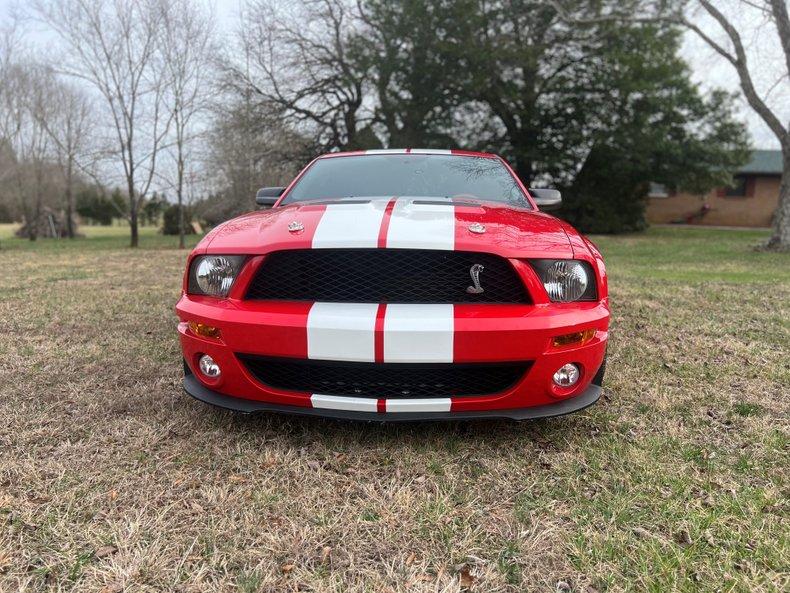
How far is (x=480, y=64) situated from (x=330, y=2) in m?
6.01

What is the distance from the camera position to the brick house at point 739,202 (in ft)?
78.8

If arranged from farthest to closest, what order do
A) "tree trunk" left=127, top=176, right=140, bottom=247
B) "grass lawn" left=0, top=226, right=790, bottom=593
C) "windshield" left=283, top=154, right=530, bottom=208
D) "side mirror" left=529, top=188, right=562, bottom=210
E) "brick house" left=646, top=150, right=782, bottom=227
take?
"brick house" left=646, top=150, right=782, bottom=227 < "tree trunk" left=127, top=176, right=140, bottom=247 < "side mirror" left=529, top=188, right=562, bottom=210 < "windshield" left=283, top=154, right=530, bottom=208 < "grass lawn" left=0, top=226, right=790, bottom=593

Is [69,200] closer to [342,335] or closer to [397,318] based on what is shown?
[342,335]

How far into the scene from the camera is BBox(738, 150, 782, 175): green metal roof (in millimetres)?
23703

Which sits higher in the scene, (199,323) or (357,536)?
(199,323)

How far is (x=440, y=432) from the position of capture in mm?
2219

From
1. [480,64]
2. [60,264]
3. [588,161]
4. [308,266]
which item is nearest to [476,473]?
[308,266]

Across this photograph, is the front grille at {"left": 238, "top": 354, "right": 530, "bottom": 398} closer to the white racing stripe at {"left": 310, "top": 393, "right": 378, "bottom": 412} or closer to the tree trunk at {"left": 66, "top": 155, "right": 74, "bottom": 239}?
the white racing stripe at {"left": 310, "top": 393, "right": 378, "bottom": 412}

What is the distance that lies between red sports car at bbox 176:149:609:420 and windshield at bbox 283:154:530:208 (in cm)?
79

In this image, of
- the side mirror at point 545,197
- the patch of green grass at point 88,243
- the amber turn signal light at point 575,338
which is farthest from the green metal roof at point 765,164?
the amber turn signal light at point 575,338

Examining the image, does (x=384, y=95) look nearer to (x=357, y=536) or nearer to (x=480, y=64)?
(x=480, y=64)

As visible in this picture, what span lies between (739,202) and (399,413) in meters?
28.2

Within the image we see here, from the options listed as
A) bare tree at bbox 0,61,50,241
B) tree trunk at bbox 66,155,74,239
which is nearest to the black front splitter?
bare tree at bbox 0,61,50,241

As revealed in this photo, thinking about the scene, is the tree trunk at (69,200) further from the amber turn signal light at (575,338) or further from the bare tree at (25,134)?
the amber turn signal light at (575,338)
